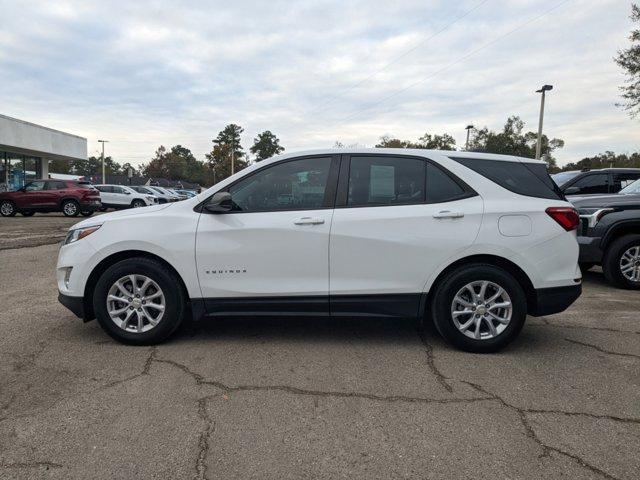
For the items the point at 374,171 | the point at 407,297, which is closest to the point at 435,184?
the point at 374,171

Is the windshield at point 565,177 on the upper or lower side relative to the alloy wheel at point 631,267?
upper

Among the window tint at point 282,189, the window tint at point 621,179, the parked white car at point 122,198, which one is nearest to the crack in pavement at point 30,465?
the window tint at point 282,189

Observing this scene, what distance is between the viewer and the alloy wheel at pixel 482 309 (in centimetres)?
405

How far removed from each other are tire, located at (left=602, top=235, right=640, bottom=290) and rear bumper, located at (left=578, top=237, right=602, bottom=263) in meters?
0.14

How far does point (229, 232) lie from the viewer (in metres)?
4.11

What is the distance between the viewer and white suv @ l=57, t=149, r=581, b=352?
4.04 m

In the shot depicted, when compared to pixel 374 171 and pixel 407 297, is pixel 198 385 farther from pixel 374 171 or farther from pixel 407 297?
pixel 374 171

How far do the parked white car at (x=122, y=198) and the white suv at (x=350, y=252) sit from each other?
24652 millimetres

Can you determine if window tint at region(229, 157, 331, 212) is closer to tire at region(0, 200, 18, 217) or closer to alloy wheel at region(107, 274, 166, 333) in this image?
alloy wheel at region(107, 274, 166, 333)

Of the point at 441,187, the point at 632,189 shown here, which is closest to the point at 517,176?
the point at 441,187

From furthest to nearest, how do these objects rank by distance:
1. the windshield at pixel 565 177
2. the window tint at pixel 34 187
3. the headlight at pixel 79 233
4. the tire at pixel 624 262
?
the window tint at pixel 34 187 < the windshield at pixel 565 177 < the tire at pixel 624 262 < the headlight at pixel 79 233

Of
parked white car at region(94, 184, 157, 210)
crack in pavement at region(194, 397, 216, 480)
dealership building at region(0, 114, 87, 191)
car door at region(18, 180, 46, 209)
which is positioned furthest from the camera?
parked white car at region(94, 184, 157, 210)

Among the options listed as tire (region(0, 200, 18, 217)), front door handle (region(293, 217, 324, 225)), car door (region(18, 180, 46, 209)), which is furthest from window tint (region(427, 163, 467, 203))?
tire (region(0, 200, 18, 217))

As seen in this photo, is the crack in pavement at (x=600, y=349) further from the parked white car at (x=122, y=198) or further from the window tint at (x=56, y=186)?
the parked white car at (x=122, y=198)
